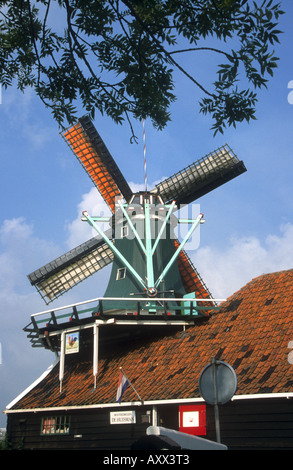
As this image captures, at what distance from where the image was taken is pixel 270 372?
13.7m

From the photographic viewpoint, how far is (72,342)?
18.9 metres

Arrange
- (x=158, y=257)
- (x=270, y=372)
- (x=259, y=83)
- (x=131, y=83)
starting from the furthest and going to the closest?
1. (x=158, y=257)
2. (x=270, y=372)
3. (x=131, y=83)
4. (x=259, y=83)

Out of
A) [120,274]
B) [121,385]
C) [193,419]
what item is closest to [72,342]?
[120,274]

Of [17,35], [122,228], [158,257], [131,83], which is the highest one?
[122,228]

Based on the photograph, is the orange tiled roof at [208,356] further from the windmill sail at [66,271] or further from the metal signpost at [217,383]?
the windmill sail at [66,271]

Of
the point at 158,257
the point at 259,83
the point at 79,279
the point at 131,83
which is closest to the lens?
the point at 259,83

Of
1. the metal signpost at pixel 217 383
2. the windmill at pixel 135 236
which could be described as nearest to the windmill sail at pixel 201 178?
the windmill at pixel 135 236

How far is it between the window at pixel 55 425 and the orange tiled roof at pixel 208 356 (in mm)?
552

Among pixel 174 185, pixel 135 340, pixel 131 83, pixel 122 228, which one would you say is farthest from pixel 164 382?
pixel 174 185

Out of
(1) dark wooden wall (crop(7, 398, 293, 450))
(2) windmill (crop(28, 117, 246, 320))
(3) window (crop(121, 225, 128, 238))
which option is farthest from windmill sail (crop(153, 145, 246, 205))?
(1) dark wooden wall (crop(7, 398, 293, 450))

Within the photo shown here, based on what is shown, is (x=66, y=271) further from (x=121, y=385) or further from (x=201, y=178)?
(x=121, y=385)

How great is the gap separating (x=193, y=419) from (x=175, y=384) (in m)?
1.16

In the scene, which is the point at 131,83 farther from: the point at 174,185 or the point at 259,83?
the point at 174,185

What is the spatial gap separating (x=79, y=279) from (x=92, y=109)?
18430 millimetres
